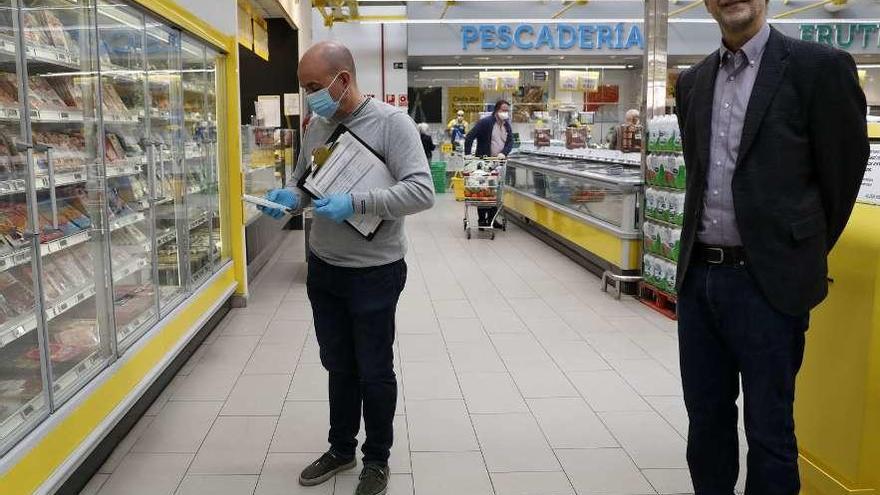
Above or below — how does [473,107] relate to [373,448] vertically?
above

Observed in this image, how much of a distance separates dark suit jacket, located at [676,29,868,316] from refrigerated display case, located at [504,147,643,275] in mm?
4000

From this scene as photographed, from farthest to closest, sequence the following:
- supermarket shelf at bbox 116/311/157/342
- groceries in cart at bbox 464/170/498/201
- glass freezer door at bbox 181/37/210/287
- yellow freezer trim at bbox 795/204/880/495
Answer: groceries in cart at bbox 464/170/498/201 → glass freezer door at bbox 181/37/210/287 → supermarket shelf at bbox 116/311/157/342 → yellow freezer trim at bbox 795/204/880/495

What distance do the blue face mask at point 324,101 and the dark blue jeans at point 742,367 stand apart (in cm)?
131

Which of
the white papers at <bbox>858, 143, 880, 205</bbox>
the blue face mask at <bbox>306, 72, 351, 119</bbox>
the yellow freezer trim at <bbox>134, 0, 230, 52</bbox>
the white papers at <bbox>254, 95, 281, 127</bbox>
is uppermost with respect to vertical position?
the yellow freezer trim at <bbox>134, 0, 230, 52</bbox>

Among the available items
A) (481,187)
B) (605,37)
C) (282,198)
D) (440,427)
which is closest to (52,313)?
(282,198)

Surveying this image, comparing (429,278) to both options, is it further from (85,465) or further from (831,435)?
(831,435)

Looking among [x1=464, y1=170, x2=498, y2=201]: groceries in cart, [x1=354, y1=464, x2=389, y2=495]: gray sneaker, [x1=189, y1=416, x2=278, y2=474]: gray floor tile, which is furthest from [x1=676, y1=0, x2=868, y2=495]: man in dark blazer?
[x1=464, y1=170, x2=498, y2=201]: groceries in cart

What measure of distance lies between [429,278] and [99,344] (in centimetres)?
413

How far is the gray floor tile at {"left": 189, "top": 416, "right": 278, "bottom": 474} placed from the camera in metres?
3.05

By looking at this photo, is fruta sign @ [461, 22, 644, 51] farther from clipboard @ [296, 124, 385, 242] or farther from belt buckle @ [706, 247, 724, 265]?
belt buckle @ [706, 247, 724, 265]

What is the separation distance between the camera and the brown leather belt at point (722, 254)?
6.84 ft

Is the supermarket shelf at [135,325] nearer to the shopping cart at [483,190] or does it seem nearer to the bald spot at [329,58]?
the bald spot at [329,58]

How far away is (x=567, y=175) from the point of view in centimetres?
786

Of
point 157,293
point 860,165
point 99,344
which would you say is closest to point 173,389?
point 157,293
